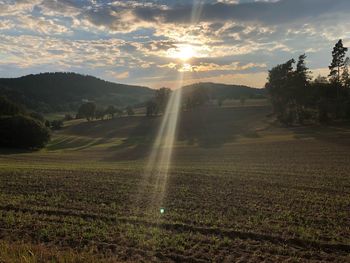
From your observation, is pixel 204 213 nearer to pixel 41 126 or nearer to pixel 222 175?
pixel 222 175

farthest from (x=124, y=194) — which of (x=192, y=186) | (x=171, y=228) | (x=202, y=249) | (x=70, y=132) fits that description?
(x=70, y=132)

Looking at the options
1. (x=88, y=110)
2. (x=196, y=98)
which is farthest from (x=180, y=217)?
(x=88, y=110)

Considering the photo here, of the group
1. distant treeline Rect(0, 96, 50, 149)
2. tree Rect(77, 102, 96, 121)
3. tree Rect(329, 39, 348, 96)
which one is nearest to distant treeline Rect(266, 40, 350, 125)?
tree Rect(329, 39, 348, 96)

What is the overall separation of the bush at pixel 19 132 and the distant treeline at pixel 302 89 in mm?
52554

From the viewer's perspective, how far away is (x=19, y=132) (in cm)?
7369

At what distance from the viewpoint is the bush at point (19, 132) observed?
Result: 7369cm

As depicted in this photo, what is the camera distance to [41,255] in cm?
834

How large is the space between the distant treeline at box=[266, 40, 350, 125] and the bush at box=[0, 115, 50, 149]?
2069 inches

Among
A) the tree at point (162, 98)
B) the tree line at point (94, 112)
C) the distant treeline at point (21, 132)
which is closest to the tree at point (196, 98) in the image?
the tree at point (162, 98)

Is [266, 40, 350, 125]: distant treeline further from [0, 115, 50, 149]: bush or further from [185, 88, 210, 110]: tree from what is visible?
[0, 115, 50, 149]: bush

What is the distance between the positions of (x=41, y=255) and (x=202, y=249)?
179 inches

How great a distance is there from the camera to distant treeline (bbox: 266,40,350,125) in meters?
87.9

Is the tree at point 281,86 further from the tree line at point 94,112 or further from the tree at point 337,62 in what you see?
the tree line at point 94,112

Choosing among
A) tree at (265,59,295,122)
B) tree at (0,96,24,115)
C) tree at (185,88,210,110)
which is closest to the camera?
tree at (0,96,24,115)
